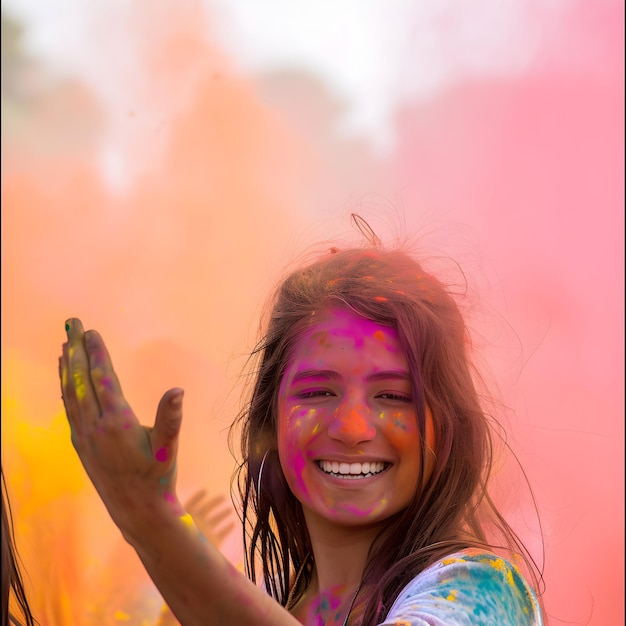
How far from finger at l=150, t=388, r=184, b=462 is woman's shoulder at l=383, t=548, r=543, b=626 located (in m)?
0.34

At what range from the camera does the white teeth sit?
1.35 m

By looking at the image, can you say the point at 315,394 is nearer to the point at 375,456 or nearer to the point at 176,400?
the point at 375,456

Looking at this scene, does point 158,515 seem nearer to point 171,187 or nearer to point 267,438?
point 267,438

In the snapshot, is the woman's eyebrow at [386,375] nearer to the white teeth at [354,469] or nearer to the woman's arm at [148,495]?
the white teeth at [354,469]

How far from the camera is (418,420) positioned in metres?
1.35

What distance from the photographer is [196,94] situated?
3.14 metres

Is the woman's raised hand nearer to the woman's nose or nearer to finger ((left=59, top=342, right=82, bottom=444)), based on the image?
finger ((left=59, top=342, right=82, bottom=444))

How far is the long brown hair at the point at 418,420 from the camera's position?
1340 mm

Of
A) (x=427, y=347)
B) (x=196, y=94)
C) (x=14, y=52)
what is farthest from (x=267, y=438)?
(x=14, y=52)

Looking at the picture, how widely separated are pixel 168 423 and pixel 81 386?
0.37 ft

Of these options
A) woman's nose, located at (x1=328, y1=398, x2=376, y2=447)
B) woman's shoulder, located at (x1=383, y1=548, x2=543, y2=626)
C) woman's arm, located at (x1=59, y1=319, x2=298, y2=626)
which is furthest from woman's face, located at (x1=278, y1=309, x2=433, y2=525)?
woman's arm, located at (x1=59, y1=319, x2=298, y2=626)

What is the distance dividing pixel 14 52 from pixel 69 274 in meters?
A: 0.82

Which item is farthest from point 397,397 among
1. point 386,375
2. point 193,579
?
point 193,579

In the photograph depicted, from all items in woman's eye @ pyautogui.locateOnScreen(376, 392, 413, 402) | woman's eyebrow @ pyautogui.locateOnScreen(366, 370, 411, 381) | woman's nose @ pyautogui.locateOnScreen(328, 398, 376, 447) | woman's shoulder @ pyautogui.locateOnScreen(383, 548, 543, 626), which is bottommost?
woman's shoulder @ pyautogui.locateOnScreen(383, 548, 543, 626)
